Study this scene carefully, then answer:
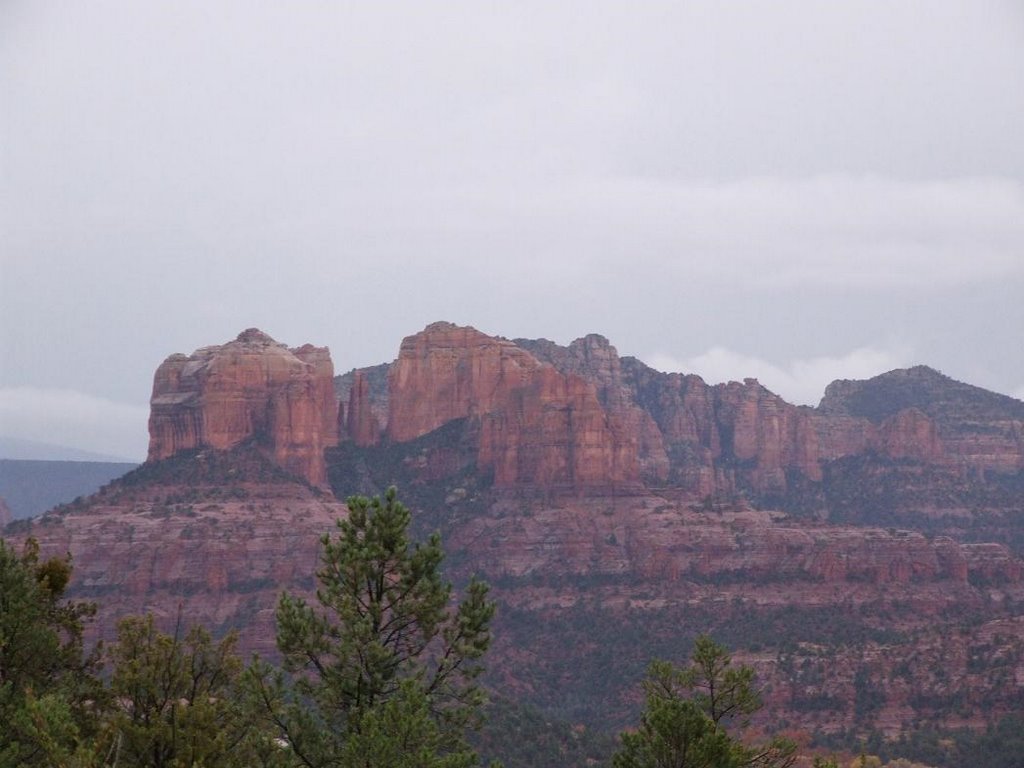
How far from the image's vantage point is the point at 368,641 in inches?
1455

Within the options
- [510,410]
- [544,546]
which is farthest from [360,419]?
[544,546]

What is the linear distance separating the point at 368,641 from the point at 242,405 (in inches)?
4167

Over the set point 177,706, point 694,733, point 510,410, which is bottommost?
point 694,733

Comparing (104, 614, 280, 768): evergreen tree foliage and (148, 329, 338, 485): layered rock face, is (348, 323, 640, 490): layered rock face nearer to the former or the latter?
(148, 329, 338, 485): layered rock face

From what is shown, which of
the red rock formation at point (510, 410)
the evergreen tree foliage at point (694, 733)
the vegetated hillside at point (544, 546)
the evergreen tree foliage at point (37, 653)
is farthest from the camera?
the red rock formation at point (510, 410)

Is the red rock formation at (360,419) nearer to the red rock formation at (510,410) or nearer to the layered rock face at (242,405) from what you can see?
the red rock formation at (510,410)

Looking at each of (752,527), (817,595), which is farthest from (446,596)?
(752,527)

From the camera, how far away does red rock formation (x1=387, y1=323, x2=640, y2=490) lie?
145m

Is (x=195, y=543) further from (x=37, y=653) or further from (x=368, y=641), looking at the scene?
(x=368, y=641)

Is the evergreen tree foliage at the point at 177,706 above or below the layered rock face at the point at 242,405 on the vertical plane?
below

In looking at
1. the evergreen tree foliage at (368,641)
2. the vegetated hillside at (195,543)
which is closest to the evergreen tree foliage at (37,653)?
the evergreen tree foliage at (368,641)

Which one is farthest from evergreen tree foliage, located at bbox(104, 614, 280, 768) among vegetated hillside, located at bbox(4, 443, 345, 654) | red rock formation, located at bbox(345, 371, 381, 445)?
red rock formation, located at bbox(345, 371, 381, 445)

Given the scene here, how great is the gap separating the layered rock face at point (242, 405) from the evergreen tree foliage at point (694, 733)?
100005mm

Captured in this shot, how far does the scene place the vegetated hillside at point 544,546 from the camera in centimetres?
10212
